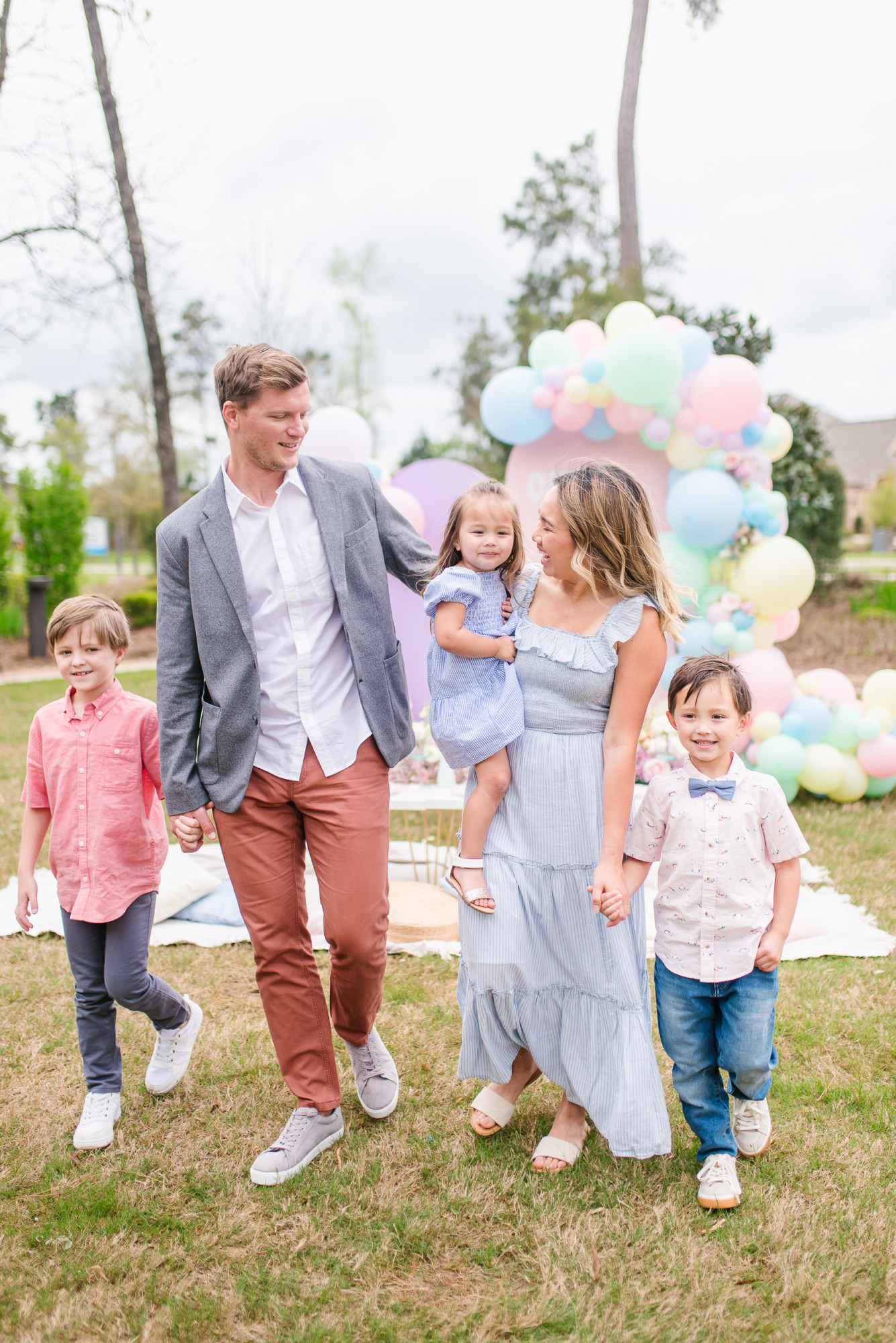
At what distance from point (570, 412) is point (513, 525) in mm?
3783

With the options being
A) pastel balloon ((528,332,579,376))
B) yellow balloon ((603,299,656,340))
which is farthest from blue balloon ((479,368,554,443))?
yellow balloon ((603,299,656,340))

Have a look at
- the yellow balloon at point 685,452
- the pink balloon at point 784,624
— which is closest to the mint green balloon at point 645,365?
the yellow balloon at point 685,452

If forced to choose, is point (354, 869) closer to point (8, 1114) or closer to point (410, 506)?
point (8, 1114)

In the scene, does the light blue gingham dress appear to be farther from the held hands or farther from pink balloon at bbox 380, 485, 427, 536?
pink balloon at bbox 380, 485, 427, 536

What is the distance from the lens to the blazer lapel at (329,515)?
7.72ft

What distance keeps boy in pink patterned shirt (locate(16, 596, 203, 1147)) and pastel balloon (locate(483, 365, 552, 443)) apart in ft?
12.5

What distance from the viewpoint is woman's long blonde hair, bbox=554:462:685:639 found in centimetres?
218

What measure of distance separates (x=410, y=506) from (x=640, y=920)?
3.99m

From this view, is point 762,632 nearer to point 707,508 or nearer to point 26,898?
point 707,508

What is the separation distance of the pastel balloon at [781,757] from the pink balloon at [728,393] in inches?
72.5

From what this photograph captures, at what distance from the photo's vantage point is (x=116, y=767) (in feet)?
8.54

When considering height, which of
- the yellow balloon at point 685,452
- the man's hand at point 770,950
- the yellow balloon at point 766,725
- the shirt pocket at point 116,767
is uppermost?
the yellow balloon at point 685,452

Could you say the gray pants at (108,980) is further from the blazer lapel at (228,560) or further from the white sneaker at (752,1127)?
the white sneaker at (752,1127)

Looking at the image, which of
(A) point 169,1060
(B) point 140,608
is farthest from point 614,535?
(B) point 140,608
